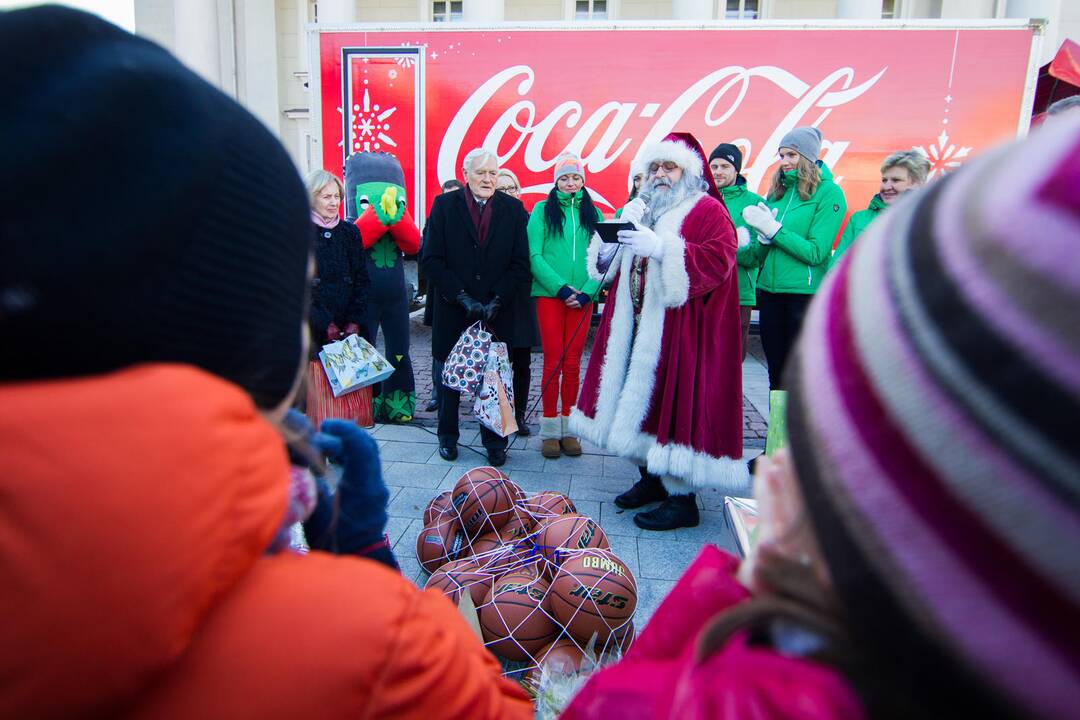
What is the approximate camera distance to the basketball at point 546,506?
9.27 feet

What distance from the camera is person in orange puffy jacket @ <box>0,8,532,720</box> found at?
0.49 metres

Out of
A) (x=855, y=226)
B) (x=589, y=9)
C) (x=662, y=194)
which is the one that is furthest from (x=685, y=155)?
(x=589, y=9)

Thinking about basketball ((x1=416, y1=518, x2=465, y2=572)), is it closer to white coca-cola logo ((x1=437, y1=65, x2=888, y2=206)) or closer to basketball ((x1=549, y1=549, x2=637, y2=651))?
basketball ((x1=549, y1=549, x2=637, y2=651))

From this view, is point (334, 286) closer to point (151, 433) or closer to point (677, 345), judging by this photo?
point (677, 345)

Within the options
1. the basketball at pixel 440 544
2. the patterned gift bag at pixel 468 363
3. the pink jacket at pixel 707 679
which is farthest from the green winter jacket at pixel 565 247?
the pink jacket at pixel 707 679

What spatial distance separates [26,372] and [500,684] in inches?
30.3

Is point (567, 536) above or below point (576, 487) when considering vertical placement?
above

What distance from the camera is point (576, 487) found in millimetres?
3963

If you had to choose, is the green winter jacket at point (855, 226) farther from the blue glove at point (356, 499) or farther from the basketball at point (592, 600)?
the blue glove at point (356, 499)

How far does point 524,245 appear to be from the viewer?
4410 millimetres

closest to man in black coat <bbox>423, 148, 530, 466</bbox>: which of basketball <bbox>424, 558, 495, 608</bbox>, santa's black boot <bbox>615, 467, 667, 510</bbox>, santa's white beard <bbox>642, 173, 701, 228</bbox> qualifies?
santa's black boot <bbox>615, 467, 667, 510</bbox>

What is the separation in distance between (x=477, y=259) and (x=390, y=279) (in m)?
1.11

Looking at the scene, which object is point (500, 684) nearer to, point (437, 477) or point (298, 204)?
point (298, 204)

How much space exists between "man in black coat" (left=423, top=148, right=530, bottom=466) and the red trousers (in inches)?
17.2
